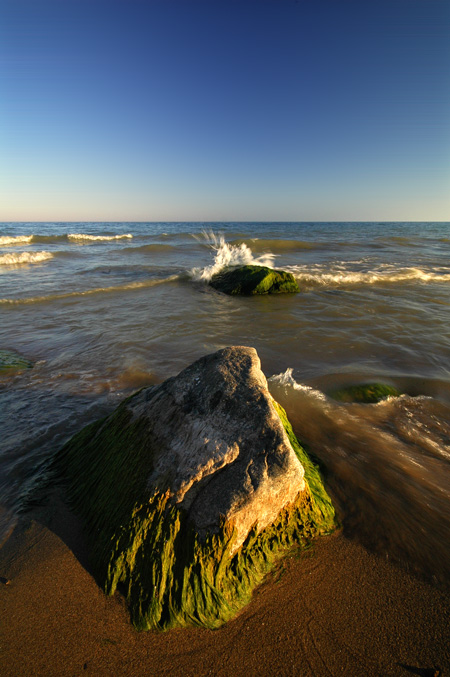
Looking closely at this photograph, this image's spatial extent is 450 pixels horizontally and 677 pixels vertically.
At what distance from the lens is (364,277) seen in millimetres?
11461

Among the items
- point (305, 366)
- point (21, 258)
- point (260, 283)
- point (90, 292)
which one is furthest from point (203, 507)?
point (21, 258)

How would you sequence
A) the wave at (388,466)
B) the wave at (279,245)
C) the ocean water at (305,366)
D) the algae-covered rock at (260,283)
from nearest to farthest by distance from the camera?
the wave at (388,466) < the ocean water at (305,366) < the algae-covered rock at (260,283) < the wave at (279,245)

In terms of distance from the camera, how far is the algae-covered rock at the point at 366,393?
382 centimetres

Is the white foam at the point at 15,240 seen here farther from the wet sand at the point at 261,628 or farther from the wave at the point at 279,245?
the wet sand at the point at 261,628

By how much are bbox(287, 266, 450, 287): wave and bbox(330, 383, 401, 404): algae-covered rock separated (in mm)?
7175

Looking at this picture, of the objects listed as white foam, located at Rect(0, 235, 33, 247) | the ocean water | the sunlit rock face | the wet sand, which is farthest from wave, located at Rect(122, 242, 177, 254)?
the wet sand

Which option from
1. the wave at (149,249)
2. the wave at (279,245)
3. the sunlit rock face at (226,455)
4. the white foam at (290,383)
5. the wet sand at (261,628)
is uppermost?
the sunlit rock face at (226,455)

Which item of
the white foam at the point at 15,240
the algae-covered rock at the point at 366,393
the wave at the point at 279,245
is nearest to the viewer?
the algae-covered rock at the point at 366,393

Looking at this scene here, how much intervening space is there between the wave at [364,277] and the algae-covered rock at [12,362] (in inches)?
340

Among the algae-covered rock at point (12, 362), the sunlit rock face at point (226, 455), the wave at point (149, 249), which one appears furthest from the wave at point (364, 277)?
the wave at point (149, 249)

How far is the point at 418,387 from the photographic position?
4.13 m

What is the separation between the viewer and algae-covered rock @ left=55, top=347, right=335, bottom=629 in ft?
5.83

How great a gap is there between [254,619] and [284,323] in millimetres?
5637

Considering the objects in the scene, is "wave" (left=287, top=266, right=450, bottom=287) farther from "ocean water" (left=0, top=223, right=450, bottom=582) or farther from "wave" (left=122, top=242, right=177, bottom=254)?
"wave" (left=122, top=242, right=177, bottom=254)
